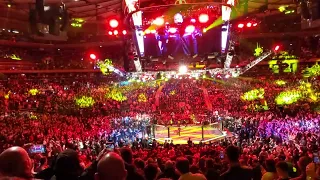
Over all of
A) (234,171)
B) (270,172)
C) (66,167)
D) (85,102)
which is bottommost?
(270,172)

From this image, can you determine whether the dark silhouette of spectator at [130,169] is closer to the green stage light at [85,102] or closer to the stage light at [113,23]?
the stage light at [113,23]

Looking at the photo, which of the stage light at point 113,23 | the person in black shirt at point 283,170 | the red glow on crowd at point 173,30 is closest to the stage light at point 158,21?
the red glow on crowd at point 173,30

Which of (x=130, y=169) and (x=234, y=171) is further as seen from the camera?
(x=234, y=171)

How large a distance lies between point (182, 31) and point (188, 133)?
10359 mm

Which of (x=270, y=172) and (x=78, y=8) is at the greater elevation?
(x=78, y=8)

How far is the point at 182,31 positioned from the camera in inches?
409

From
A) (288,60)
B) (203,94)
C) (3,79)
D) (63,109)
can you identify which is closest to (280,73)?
(288,60)

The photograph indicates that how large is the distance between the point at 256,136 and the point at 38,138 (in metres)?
10.00

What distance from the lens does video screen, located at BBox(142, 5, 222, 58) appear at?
9.84 m

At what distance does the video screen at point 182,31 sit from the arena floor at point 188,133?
22.0 ft

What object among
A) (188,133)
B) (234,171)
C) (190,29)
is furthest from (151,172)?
(188,133)

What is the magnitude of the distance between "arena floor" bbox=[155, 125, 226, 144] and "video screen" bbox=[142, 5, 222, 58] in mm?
6703

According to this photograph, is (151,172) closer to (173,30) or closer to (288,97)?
(173,30)

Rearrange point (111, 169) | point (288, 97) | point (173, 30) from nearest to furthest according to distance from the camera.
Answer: point (111, 169) < point (173, 30) < point (288, 97)
